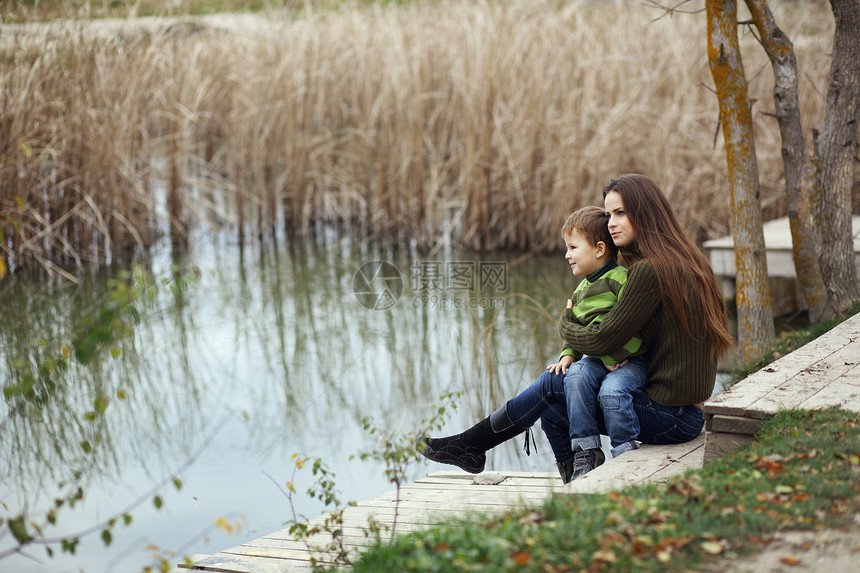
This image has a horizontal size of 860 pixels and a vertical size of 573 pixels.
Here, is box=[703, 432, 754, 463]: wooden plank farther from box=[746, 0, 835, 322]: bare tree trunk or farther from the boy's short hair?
box=[746, 0, 835, 322]: bare tree trunk

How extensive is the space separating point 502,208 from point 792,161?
10.4ft

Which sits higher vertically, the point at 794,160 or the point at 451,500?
the point at 794,160

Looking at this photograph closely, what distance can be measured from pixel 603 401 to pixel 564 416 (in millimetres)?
257

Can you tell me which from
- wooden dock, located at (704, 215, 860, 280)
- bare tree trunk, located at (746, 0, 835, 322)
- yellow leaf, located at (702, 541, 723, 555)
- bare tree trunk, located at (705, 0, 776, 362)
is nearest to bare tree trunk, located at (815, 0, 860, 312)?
bare tree trunk, located at (746, 0, 835, 322)

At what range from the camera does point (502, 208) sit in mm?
6828

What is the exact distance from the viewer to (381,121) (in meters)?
7.19

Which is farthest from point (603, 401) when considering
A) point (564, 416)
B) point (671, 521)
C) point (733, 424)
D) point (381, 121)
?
point (381, 121)

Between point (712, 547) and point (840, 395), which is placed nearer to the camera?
point (712, 547)

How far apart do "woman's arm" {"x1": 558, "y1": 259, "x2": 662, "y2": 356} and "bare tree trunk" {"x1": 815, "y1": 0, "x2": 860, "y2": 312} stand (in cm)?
163

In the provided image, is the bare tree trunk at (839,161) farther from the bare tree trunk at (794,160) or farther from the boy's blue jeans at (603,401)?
the boy's blue jeans at (603,401)

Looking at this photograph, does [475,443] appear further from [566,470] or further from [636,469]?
[636,469]

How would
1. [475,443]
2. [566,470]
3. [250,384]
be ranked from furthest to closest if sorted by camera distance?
[250,384] → [475,443] → [566,470]

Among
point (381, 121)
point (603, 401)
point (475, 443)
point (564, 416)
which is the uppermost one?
point (381, 121)

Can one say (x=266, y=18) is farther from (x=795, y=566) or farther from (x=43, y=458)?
(x=795, y=566)
